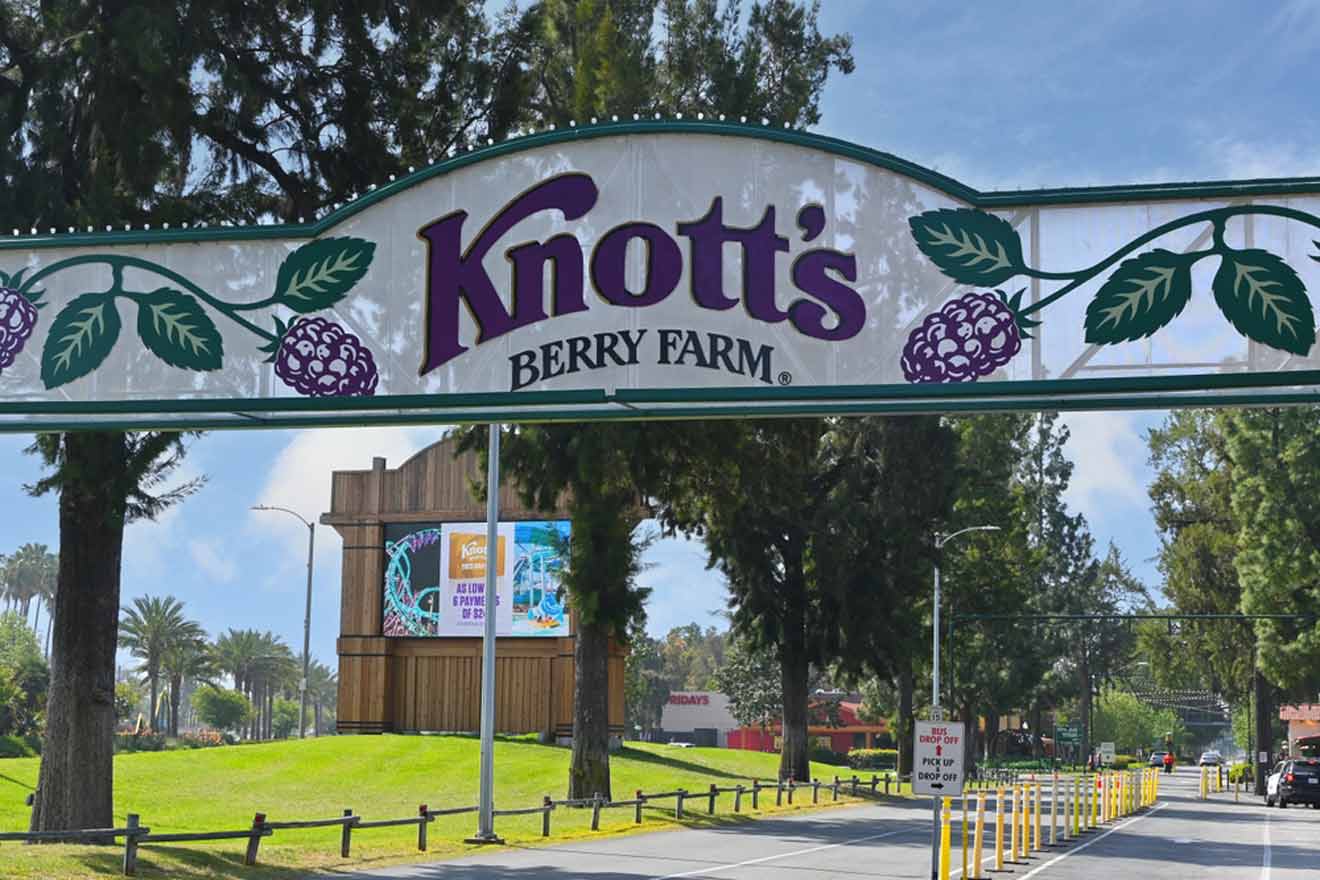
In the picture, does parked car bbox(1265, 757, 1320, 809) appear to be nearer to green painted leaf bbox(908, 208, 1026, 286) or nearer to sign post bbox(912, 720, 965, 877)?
sign post bbox(912, 720, 965, 877)

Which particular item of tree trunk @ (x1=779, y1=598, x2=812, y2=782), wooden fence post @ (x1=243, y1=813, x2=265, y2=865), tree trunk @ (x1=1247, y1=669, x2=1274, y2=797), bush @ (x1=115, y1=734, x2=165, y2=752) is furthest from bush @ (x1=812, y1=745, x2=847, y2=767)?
wooden fence post @ (x1=243, y1=813, x2=265, y2=865)

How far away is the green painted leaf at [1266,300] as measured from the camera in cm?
1282

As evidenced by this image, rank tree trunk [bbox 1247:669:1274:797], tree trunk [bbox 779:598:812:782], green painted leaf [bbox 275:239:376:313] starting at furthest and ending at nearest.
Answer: tree trunk [bbox 1247:669:1274:797] < tree trunk [bbox 779:598:812:782] < green painted leaf [bbox 275:239:376:313]

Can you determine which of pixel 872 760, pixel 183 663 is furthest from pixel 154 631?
pixel 872 760

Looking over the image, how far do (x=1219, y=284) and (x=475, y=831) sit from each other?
70.3ft

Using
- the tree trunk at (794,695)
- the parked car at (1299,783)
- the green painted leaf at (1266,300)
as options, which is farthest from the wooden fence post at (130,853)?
the parked car at (1299,783)

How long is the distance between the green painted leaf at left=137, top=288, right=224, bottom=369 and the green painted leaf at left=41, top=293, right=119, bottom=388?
0.95ft

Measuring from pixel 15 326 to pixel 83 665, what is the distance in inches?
346

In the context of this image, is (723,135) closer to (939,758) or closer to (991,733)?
(939,758)

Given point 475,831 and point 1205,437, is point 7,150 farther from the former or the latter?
point 1205,437

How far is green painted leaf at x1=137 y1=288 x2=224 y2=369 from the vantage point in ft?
48.3

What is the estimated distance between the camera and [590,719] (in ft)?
119

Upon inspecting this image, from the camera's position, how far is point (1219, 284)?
13.0 m

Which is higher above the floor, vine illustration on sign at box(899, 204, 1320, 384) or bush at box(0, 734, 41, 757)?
vine illustration on sign at box(899, 204, 1320, 384)
